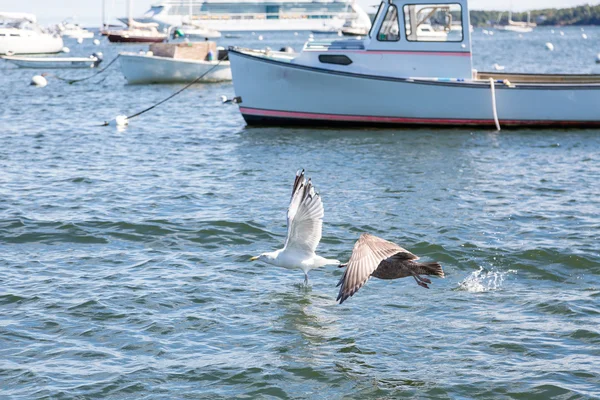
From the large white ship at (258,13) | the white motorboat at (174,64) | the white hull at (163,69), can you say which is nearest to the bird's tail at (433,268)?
the white motorboat at (174,64)

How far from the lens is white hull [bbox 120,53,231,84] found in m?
34.7

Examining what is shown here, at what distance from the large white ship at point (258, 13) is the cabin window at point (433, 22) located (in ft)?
418

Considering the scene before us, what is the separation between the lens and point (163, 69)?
3481cm

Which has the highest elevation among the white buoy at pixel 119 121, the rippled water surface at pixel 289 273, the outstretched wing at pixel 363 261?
the outstretched wing at pixel 363 261

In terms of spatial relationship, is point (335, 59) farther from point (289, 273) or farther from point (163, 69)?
point (163, 69)

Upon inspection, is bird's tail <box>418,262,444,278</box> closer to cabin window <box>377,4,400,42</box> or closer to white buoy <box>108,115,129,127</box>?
cabin window <box>377,4,400,42</box>

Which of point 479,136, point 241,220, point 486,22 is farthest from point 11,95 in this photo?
point 486,22

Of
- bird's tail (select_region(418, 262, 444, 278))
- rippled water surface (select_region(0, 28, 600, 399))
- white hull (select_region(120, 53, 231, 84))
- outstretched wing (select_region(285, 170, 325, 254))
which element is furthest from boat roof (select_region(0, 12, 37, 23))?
bird's tail (select_region(418, 262, 444, 278))

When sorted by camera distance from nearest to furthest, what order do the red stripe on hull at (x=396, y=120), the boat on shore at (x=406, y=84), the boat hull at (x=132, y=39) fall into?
the boat on shore at (x=406, y=84), the red stripe on hull at (x=396, y=120), the boat hull at (x=132, y=39)

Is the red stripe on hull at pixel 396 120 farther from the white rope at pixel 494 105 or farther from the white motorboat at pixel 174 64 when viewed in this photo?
the white motorboat at pixel 174 64

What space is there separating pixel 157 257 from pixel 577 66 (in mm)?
43865

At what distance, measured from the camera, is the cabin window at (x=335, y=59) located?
64.7ft

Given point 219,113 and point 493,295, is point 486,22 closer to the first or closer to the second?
point 219,113

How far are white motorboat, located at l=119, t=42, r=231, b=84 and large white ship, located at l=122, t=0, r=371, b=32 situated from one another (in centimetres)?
11149
